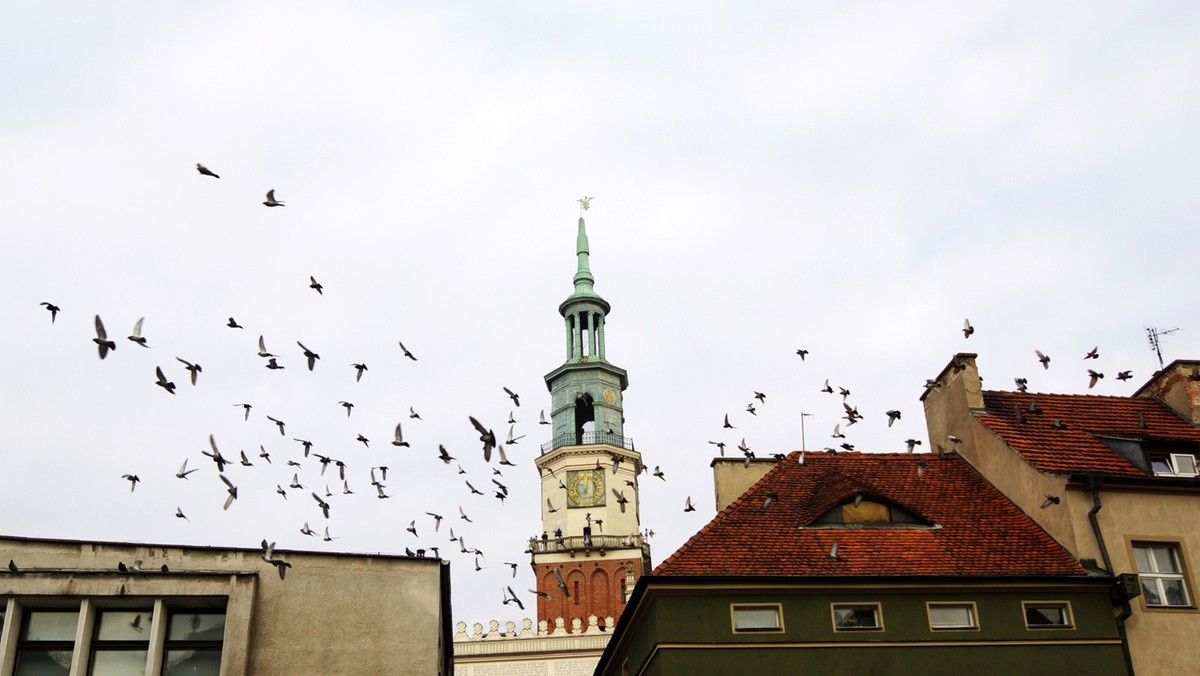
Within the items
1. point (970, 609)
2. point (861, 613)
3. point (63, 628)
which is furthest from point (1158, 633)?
point (63, 628)

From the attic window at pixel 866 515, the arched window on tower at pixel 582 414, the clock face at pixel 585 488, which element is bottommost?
the attic window at pixel 866 515

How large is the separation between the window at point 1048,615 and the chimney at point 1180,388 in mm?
9115

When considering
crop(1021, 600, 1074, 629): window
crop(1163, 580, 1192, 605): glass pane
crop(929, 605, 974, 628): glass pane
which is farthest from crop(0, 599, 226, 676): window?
crop(1163, 580, 1192, 605): glass pane

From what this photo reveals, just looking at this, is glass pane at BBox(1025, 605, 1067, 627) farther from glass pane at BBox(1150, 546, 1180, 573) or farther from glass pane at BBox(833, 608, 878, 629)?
glass pane at BBox(833, 608, 878, 629)

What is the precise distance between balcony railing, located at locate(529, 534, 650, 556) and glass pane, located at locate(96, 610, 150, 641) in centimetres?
6761

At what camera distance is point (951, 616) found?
28016 mm

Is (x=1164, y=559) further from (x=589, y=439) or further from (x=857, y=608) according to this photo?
(x=589, y=439)

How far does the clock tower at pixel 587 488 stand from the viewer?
302 ft

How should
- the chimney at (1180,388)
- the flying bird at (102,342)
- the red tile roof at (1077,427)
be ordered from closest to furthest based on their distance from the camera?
the flying bird at (102,342) → the red tile roof at (1077,427) → the chimney at (1180,388)

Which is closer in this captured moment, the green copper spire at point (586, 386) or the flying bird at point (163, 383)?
the flying bird at point (163, 383)

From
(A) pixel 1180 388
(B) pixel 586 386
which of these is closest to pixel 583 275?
(B) pixel 586 386

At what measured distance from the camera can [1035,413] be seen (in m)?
34.9

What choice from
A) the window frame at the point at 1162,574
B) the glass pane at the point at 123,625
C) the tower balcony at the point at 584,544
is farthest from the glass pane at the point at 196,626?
the tower balcony at the point at 584,544

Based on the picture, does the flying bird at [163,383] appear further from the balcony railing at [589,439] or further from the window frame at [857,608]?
the balcony railing at [589,439]
